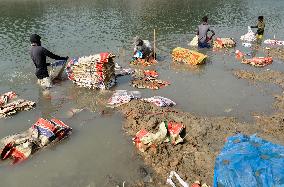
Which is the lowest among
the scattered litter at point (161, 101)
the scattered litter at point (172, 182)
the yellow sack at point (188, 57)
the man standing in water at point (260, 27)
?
the scattered litter at point (172, 182)

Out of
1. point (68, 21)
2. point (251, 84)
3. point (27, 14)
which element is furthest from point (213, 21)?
point (27, 14)

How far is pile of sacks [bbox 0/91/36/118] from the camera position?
41.8 ft

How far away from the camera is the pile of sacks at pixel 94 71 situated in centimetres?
1454

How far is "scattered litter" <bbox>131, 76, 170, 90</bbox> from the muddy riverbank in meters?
2.11

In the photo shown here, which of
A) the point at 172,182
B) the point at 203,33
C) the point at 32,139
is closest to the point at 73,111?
the point at 32,139

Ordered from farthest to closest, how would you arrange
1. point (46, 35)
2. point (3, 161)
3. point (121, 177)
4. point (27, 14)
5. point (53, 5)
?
1. point (53, 5)
2. point (27, 14)
3. point (46, 35)
4. point (3, 161)
5. point (121, 177)

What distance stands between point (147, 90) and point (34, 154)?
6301mm

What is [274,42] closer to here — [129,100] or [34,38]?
[129,100]

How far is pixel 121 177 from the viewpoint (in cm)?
923

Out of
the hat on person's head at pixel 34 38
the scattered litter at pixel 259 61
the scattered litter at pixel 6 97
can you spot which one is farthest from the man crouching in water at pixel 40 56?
the scattered litter at pixel 259 61

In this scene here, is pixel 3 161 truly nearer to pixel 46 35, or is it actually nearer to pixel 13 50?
pixel 13 50

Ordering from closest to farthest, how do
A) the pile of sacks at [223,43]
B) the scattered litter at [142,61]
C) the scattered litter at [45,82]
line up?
the scattered litter at [45,82] < the scattered litter at [142,61] < the pile of sacks at [223,43]

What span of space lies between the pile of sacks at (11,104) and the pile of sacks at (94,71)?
2.47 meters

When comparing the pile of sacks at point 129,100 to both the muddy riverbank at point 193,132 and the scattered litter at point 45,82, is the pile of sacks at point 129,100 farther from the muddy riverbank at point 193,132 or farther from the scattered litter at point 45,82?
the scattered litter at point 45,82
